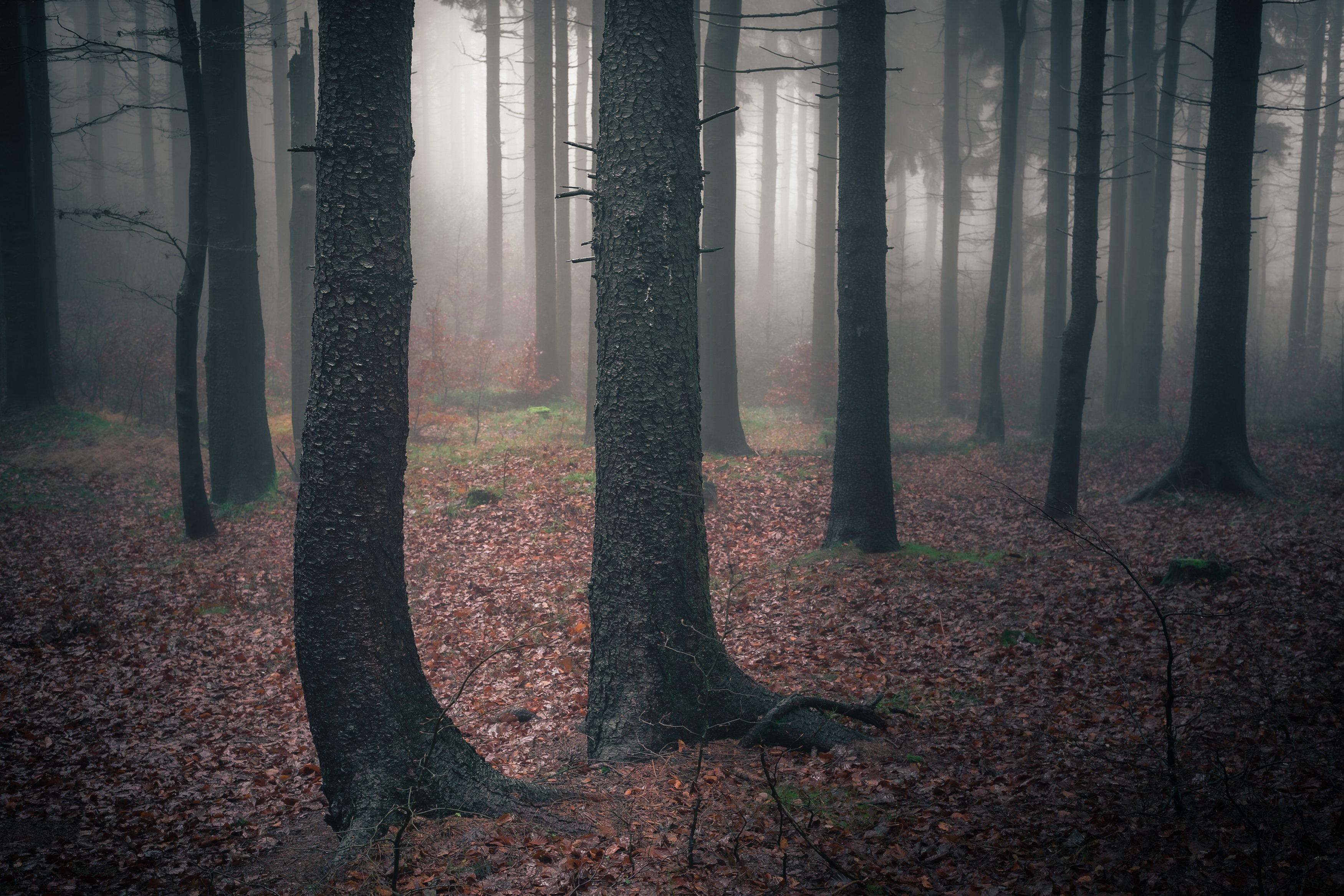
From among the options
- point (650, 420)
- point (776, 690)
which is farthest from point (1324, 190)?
point (650, 420)

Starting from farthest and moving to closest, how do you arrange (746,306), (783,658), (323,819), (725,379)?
(746,306)
(725,379)
(783,658)
(323,819)

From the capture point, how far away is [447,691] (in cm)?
732

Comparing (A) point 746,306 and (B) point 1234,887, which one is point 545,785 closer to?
(B) point 1234,887

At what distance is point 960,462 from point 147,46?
40.0 metres

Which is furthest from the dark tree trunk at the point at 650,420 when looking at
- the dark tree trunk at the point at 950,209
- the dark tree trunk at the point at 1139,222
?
the dark tree trunk at the point at 950,209

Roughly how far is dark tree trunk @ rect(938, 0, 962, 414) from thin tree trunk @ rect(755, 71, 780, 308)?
1197 cm

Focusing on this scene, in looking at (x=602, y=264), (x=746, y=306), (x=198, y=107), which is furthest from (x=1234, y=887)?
(x=746, y=306)

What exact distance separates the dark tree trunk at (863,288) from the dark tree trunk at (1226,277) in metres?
4.70

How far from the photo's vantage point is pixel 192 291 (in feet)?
36.0

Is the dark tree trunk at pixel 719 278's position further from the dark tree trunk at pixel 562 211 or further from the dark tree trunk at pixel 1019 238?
the dark tree trunk at pixel 1019 238

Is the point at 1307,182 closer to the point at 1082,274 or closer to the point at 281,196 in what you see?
the point at 1082,274

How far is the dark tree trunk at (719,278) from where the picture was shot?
14.5m

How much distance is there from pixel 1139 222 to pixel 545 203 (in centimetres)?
1645

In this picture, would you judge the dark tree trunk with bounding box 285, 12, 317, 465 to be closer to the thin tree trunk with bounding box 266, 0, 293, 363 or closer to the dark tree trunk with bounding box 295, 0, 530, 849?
the thin tree trunk with bounding box 266, 0, 293, 363
